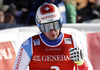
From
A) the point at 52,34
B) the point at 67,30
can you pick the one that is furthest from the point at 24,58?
the point at 67,30

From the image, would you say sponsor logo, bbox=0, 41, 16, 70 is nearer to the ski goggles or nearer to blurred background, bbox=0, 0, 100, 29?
the ski goggles

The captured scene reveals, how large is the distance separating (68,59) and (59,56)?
124mm

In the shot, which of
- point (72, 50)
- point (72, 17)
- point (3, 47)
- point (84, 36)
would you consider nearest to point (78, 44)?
point (72, 50)

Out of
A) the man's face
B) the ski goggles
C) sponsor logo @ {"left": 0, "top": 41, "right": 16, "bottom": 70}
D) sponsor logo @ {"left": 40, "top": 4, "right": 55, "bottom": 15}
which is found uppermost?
sponsor logo @ {"left": 40, "top": 4, "right": 55, "bottom": 15}

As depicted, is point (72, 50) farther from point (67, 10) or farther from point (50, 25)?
point (67, 10)

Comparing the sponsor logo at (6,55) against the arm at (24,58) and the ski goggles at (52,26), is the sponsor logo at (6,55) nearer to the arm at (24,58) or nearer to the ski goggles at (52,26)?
the arm at (24,58)

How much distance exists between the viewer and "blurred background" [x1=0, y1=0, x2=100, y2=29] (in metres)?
7.07

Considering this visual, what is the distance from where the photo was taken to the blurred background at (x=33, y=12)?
7074mm

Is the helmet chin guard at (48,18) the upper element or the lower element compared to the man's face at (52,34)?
upper

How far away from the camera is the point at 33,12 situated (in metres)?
7.15

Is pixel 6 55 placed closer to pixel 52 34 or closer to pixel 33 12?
pixel 52 34

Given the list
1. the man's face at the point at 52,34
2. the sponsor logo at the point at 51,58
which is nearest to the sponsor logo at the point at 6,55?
the sponsor logo at the point at 51,58

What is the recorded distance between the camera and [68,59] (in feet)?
11.3

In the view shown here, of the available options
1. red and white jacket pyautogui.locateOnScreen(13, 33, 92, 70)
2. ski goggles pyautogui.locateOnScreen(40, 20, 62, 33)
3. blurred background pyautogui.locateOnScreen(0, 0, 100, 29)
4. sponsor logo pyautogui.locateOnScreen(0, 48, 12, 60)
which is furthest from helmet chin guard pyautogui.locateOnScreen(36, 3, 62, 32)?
blurred background pyautogui.locateOnScreen(0, 0, 100, 29)
